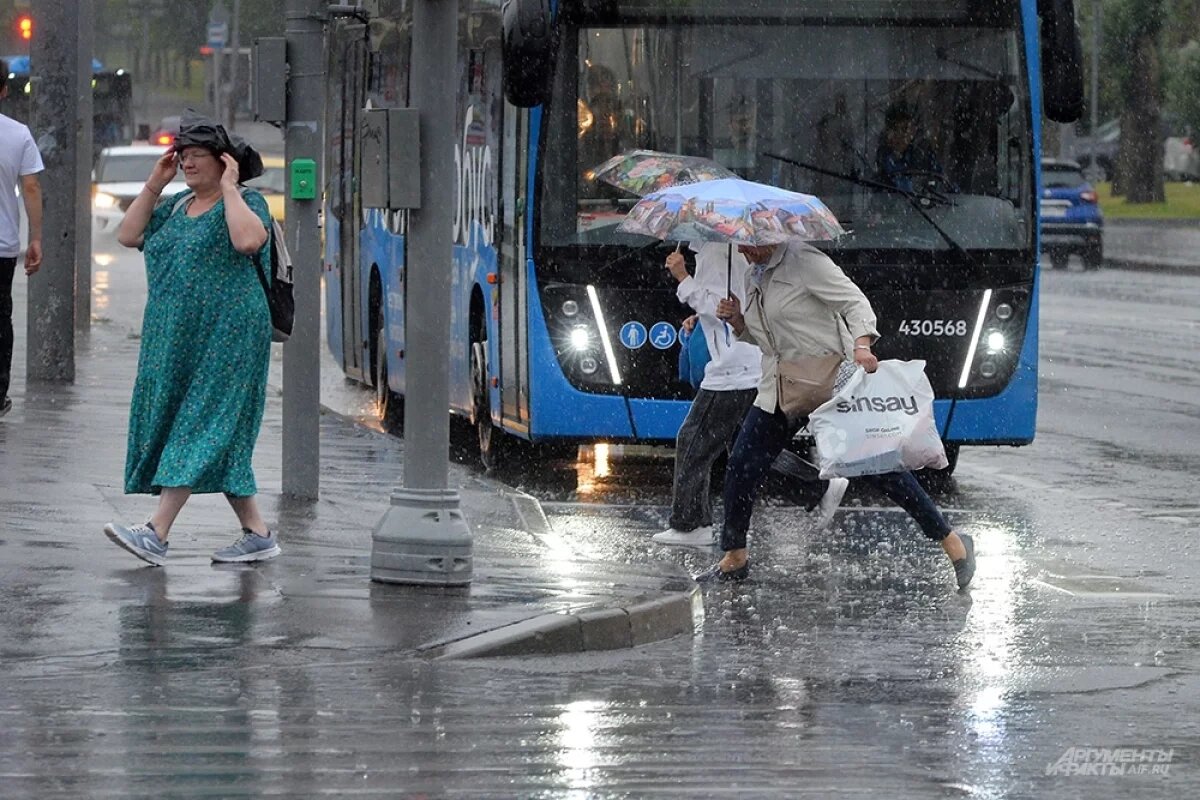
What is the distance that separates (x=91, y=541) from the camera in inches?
389

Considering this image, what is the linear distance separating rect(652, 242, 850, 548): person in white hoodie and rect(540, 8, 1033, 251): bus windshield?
1817 mm

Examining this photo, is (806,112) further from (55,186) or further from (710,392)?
(55,186)

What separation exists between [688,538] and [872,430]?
147cm

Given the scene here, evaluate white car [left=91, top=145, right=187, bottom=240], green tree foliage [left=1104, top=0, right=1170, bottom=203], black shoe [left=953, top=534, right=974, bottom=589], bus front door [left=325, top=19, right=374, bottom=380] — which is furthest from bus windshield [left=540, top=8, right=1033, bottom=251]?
green tree foliage [left=1104, top=0, right=1170, bottom=203]

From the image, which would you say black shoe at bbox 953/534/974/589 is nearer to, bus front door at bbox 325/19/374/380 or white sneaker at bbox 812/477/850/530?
white sneaker at bbox 812/477/850/530

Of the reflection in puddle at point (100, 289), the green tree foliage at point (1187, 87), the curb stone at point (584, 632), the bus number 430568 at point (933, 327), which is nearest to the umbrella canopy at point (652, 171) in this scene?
the bus number 430568 at point (933, 327)

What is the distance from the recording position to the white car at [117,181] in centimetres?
4128

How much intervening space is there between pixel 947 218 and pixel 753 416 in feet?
11.2

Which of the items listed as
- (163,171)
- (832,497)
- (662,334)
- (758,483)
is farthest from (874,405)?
(662,334)

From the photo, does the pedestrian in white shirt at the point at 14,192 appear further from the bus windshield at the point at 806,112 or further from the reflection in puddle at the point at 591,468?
the reflection in puddle at the point at 591,468

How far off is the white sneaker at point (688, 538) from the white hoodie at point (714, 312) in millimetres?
661

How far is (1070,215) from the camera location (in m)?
41.2

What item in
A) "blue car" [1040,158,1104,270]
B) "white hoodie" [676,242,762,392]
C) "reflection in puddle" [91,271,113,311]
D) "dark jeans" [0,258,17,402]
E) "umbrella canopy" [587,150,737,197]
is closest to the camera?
"white hoodie" [676,242,762,392]

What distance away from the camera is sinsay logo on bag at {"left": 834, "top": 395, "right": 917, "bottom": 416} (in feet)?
33.5
